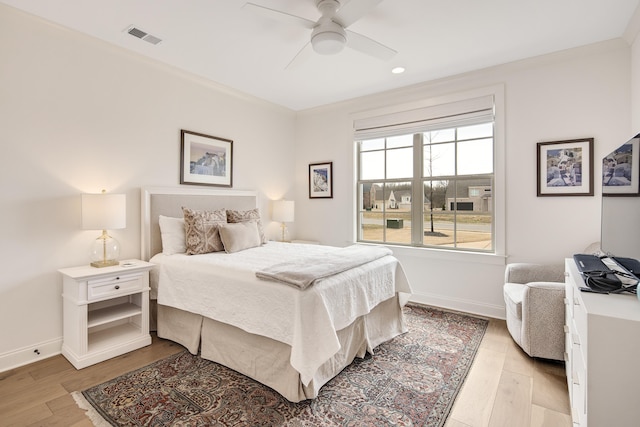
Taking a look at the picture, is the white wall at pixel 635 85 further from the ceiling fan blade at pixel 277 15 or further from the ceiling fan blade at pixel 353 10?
the ceiling fan blade at pixel 277 15

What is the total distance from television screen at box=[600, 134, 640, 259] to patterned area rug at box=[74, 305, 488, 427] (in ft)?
4.35

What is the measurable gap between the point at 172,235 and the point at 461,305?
328 centimetres

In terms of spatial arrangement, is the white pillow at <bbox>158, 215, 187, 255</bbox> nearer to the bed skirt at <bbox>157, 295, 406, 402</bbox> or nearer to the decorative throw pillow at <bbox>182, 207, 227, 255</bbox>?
the decorative throw pillow at <bbox>182, 207, 227, 255</bbox>

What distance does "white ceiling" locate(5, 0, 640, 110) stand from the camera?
233 centimetres

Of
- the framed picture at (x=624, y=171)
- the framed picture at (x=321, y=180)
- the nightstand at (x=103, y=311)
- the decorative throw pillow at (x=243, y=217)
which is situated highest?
the framed picture at (x=321, y=180)

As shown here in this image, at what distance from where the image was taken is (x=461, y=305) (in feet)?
11.9

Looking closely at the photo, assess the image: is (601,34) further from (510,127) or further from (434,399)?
(434,399)

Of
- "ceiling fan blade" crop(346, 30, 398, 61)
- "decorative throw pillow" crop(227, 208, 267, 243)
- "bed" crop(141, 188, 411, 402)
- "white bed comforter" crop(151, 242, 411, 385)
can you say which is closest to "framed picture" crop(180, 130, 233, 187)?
"bed" crop(141, 188, 411, 402)

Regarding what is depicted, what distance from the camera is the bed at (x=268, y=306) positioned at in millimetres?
1952

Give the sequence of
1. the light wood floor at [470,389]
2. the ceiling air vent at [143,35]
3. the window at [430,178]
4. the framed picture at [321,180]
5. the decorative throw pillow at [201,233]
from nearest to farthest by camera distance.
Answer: the light wood floor at [470,389] < the ceiling air vent at [143,35] < the decorative throw pillow at [201,233] < the window at [430,178] < the framed picture at [321,180]

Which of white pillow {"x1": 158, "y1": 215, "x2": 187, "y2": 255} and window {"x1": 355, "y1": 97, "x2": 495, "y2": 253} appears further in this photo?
window {"x1": 355, "y1": 97, "x2": 495, "y2": 253}

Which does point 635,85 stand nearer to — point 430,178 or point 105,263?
point 430,178

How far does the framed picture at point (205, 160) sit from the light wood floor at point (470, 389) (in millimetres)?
1892

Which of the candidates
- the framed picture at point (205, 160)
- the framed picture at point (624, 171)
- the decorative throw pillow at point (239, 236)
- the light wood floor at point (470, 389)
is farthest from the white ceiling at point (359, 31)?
the light wood floor at point (470, 389)
